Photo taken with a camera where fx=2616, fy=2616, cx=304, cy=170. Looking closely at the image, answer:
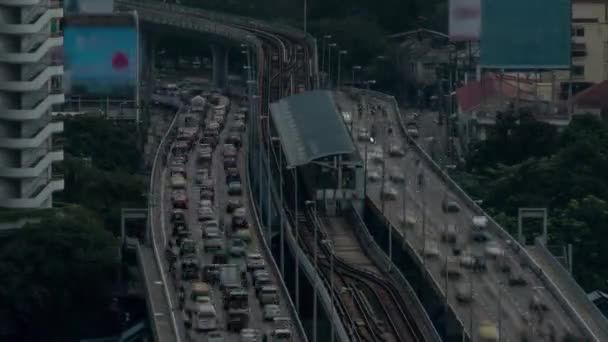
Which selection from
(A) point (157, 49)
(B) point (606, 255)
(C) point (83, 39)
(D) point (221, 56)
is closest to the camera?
(B) point (606, 255)

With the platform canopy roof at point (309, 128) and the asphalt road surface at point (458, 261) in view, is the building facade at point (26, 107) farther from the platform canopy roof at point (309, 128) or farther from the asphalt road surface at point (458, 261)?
the asphalt road surface at point (458, 261)

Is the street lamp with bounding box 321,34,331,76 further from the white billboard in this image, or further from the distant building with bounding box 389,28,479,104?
the white billboard

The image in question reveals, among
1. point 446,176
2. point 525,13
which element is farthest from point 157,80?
point 446,176

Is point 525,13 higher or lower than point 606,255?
higher

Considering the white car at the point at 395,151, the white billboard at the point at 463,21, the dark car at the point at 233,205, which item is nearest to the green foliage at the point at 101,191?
the dark car at the point at 233,205

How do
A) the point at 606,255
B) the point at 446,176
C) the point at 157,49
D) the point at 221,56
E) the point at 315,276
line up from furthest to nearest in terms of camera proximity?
1. the point at 157,49
2. the point at 221,56
3. the point at 446,176
4. the point at 606,255
5. the point at 315,276

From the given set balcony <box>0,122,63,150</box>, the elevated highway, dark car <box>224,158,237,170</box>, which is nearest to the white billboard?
the elevated highway

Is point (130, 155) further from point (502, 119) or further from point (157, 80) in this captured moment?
point (157, 80)

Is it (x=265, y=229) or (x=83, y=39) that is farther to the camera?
(x=83, y=39)
